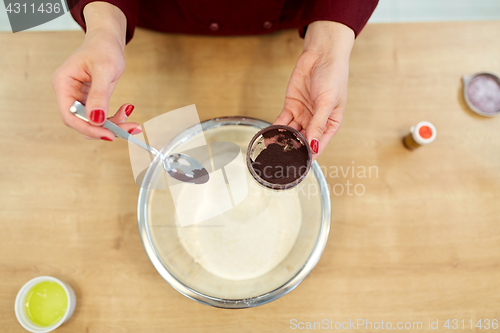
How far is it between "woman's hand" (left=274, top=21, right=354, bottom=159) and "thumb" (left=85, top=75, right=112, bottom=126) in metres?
0.48

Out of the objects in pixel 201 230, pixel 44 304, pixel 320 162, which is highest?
pixel 320 162

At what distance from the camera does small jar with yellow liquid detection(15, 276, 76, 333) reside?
2.76ft

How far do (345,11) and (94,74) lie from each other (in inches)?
28.2

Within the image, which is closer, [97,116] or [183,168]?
[97,116]

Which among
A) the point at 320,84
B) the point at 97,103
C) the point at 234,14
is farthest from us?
the point at 234,14

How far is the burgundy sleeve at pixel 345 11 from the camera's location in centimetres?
88

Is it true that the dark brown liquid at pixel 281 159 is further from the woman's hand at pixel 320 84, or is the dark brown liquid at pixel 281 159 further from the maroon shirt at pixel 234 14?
the maroon shirt at pixel 234 14

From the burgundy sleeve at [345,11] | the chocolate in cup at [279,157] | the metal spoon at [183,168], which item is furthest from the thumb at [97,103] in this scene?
the burgundy sleeve at [345,11]

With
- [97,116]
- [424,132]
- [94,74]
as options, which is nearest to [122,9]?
[94,74]

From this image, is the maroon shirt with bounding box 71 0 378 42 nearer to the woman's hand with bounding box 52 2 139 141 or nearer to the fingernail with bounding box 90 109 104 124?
the woman's hand with bounding box 52 2 139 141

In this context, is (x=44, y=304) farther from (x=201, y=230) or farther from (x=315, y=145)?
(x=315, y=145)

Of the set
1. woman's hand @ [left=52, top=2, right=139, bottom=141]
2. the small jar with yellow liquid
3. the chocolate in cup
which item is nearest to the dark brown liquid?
the chocolate in cup

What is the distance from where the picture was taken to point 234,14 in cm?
98

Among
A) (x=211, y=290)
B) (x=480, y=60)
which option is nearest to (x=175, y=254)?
(x=211, y=290)
